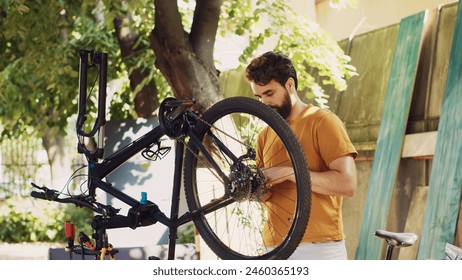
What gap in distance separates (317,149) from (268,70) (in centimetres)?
23

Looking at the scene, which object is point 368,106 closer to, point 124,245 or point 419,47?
point 419,47

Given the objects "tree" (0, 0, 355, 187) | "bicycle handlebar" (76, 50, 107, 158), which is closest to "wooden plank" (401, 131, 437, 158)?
"tree" (0, 0, 355, 187)

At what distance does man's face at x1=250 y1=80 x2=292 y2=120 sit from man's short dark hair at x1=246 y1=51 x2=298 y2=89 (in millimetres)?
10

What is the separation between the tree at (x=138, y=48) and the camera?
14.4 ft

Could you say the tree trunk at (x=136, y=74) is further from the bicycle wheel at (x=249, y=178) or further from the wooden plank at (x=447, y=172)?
the bicycle wheel at (x=249, y=178)

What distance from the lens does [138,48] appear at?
610 centimetres

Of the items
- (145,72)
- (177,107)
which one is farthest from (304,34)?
(177,107)

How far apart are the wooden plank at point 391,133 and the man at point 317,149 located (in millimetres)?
2555

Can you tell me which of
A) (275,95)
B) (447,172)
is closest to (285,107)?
(275,95)

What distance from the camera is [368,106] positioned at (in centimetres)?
514

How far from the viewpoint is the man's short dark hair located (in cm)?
217

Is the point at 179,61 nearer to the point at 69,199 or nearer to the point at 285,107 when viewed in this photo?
the point at 285,107

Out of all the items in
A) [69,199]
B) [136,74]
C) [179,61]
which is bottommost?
[69,199]
